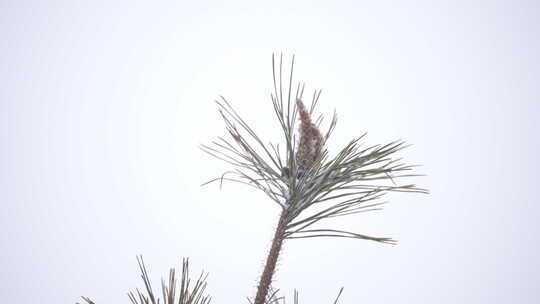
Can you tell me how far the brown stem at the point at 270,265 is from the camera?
53.9 inches

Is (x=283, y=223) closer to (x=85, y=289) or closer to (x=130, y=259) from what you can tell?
(x=85, y=289)

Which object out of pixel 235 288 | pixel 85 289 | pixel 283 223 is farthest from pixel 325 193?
pixel 235 288

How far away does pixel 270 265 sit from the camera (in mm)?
1440

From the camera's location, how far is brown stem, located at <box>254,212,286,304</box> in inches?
53.9

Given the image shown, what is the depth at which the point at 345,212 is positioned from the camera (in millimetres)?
1787

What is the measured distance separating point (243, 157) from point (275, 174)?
24 cm

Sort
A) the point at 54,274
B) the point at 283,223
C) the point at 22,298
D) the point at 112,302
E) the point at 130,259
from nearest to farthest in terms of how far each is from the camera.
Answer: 1. the point at 283,223
2. the point at 22,298
3. the point at 112,302
4. the point at 54,274
5. the point at 130,259

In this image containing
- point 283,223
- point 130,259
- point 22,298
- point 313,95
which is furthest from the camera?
point 130,259

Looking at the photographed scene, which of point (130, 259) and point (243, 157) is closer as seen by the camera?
point (243, 157)

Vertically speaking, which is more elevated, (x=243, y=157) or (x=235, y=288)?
(x=243, y=157)

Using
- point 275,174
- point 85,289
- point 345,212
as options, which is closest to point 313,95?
point 275,174

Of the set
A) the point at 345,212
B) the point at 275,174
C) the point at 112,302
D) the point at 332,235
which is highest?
the point at 275,174

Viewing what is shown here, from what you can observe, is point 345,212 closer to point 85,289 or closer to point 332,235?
point 332,235

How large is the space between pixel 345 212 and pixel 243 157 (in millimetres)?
692
